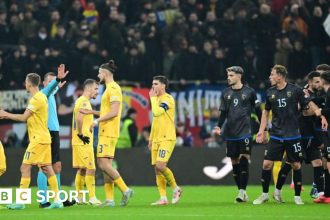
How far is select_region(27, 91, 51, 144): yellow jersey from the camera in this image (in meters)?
17.3

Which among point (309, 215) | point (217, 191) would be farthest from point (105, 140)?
point (217, 191)

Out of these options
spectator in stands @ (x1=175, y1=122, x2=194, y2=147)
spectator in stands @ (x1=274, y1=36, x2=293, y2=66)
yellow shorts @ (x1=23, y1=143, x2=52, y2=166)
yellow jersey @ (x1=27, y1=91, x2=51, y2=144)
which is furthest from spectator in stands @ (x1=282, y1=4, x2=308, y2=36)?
yellow shorts @ (x1=23, y1=143, x2=52, y2=166)

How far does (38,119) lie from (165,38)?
455 inches

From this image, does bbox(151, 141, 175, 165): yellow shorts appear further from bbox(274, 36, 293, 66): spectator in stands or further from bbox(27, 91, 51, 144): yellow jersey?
bbox(274, 36, 293, 66): spectator in stands

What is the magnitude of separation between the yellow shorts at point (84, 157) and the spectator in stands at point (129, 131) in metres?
6.32

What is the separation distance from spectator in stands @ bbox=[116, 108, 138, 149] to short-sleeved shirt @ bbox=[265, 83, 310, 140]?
27.1ft

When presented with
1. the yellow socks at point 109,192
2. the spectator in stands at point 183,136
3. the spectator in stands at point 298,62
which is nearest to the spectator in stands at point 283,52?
the spectator in stands at point 298,62

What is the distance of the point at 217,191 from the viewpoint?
74.8 ft

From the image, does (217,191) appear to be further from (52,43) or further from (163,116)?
(52,43)

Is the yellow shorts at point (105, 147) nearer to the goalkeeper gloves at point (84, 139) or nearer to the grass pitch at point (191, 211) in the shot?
the goalkeeper gloves at point (84, 139)

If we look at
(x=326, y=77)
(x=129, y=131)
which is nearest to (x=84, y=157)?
(x=326, y=77)

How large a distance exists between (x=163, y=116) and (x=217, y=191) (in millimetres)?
4354

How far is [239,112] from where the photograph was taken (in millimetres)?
18938

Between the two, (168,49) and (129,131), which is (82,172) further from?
(168,49)
